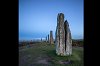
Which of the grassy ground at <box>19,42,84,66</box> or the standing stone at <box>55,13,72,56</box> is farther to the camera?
the standing stone at <box>55,13,72,56</box>

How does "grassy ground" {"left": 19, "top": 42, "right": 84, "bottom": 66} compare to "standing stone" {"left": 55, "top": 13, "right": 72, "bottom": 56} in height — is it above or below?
below

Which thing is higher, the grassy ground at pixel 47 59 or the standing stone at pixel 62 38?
the standing stone at pixel 62 38

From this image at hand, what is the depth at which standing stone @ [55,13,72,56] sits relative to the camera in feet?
59.6

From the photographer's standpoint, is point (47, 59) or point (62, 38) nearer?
point (47, 59)

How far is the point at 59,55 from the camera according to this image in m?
17.8

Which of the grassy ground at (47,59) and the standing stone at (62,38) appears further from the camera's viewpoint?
the standing stone at (62,38)

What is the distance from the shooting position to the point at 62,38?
18.7 metres

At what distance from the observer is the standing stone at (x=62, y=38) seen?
59.6 feet
